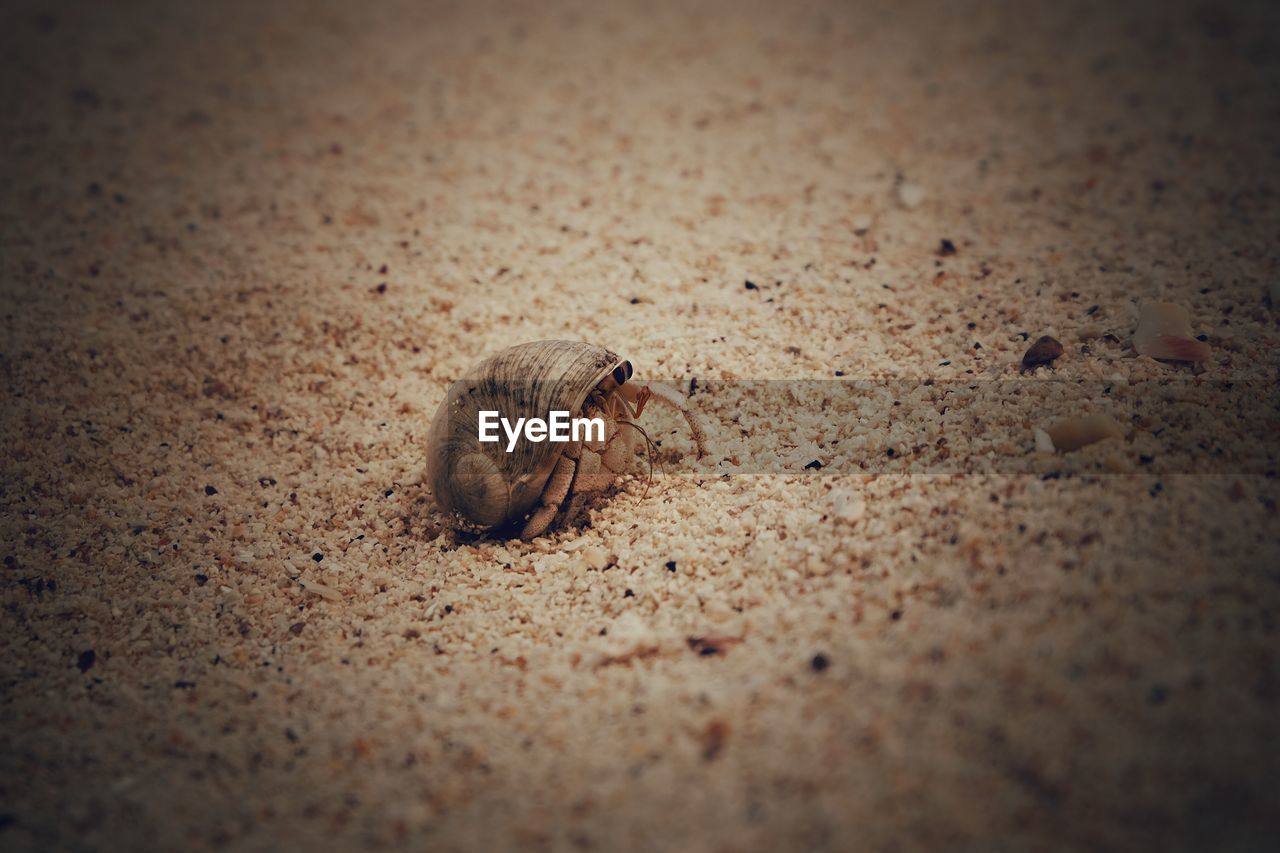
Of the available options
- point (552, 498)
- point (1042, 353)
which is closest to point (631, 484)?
point (552, 498)

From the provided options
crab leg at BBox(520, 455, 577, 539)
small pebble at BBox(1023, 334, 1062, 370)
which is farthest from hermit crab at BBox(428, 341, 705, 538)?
small pebble at BBox(1023, 334, 1062, 370)

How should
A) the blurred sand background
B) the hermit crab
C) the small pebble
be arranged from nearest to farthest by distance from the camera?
the blurred sand background < the hermit crab < the small pebble

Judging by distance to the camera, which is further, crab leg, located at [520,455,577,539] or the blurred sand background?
crab leg, located at [520,455,577,539]

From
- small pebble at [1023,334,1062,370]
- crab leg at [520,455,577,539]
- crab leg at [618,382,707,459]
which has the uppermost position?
small pebble at [1023,334,1062,370]

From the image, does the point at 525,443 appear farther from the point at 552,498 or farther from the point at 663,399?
the point at 663,399

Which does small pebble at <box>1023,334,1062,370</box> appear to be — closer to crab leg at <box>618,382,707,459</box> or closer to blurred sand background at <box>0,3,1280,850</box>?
blurred sand background at <box>0,3,1280,850</box>

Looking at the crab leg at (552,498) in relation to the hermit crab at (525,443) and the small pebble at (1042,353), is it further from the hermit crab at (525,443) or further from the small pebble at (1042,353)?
the small pebble at (1042,353)
